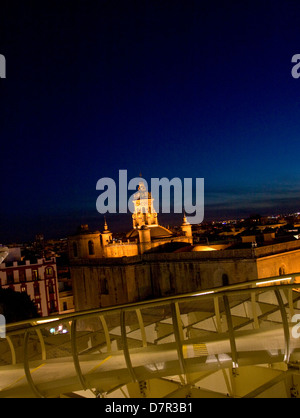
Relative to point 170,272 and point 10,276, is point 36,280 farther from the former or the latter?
point 170,272

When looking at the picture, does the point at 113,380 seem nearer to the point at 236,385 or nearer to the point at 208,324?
the point at 236,385

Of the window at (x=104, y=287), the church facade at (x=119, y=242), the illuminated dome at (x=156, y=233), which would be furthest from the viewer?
the illuminated dome at (x=156, y=233)

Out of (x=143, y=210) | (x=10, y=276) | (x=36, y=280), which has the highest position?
(x=143, y=210)

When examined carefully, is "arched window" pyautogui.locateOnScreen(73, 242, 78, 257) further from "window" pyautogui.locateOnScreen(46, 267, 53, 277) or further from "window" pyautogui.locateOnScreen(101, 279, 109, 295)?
"window" pyautogui.locateOnScreen(101, 279, 109, 295)

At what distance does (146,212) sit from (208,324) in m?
29.2

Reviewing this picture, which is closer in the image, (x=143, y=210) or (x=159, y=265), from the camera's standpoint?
(x=159, y=265)

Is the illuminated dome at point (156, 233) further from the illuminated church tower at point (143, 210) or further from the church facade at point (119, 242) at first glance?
the illuminated church tower at point (143, 210)

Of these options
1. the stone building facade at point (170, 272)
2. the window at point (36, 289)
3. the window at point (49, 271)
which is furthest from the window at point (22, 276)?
the stone building facade at point (170, 272)

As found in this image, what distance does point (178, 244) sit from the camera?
104 ft

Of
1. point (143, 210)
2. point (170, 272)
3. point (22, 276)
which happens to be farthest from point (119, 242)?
point (170, 272)

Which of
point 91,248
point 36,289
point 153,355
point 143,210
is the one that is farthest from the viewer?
point 143,210

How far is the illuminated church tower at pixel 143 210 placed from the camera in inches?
1560

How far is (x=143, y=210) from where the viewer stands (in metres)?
40.2
